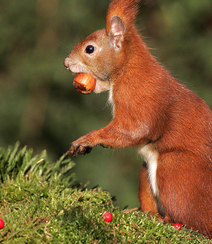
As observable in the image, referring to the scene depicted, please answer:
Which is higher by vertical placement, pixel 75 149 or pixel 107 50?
pixel 107 50

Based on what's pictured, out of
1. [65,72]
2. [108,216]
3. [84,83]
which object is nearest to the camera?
[108,216]

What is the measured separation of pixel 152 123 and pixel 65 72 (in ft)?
9.42

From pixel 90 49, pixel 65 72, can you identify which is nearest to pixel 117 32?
pixel 90 49

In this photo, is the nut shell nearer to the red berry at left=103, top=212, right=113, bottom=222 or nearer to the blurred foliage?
the red berry at left=103, top=212, right=113, bottom=222

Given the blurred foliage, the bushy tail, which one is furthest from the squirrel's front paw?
the blurred foliage

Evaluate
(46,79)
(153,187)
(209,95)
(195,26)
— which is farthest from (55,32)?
(153,187)

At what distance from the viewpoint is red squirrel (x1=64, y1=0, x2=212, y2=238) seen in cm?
250

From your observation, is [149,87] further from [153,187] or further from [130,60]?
[153,187]

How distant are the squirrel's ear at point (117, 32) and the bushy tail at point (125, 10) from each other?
4 cm

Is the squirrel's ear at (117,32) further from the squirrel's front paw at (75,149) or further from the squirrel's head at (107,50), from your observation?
the squirrel's front paw at (75,149)

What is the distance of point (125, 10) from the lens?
2.89 meters

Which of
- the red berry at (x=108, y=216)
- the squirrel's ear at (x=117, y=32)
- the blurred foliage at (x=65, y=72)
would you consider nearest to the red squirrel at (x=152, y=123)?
the squirrel's ear at (x=117, y=32)

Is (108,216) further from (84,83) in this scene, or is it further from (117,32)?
(117,32)

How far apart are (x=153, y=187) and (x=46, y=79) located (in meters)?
3.21
